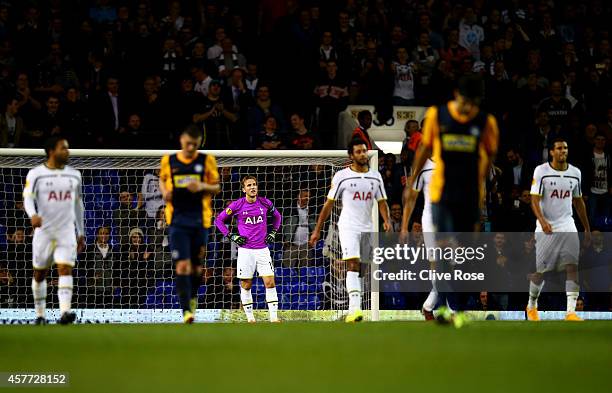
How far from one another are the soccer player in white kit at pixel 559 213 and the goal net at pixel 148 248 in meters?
2.83

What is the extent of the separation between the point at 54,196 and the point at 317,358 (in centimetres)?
509

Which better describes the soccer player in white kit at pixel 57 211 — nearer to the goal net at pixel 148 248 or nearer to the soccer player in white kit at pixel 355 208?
the soccer player in white kit at pixel 355 208

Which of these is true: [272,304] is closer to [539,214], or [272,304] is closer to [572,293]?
[539,214]

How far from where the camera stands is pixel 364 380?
22.4ft

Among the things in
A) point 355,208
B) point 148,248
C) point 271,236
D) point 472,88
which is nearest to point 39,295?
point 355,208

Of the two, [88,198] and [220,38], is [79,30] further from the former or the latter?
[88,198]

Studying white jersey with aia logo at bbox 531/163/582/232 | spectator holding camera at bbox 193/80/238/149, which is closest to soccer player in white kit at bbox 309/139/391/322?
white jersey with aia logo at bbox 531/163/582/232

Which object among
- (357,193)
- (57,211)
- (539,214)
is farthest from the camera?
(539,214)

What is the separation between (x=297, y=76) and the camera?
1906cm

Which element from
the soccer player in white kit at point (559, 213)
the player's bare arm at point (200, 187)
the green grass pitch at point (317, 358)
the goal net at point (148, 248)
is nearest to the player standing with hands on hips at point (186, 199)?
the player's bare arm at point (200, 187)

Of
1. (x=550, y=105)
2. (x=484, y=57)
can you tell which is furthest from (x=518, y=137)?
(x=484, y=57)

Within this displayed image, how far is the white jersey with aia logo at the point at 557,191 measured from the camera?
1398 centimetres

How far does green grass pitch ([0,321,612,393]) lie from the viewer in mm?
6691

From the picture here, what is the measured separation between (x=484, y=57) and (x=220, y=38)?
5.05m
